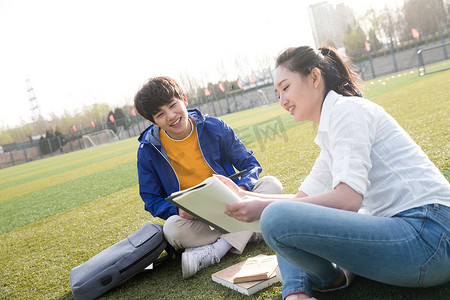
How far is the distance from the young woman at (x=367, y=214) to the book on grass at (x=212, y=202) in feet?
0.27

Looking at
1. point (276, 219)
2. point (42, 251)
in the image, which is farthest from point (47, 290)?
point (276, 219)

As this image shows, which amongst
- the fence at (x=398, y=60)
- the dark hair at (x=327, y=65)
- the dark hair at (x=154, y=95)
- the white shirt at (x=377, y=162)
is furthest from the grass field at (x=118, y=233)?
the fence at (x=398, y=60)

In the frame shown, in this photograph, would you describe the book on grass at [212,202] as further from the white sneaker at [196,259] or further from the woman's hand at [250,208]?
the white sneaker at [196,259]

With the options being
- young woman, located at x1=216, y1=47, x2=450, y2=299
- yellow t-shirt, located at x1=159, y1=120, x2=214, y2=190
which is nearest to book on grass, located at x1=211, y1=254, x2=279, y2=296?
young woman, located at x1=216, y1=47, x2=450, y2=299

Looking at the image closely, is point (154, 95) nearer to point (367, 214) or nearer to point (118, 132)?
point (367, 214)

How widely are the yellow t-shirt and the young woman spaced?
57.2 inches

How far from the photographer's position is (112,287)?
2762 mm

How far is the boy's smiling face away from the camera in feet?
9.45

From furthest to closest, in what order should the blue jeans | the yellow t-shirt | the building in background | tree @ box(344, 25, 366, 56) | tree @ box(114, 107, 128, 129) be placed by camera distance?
1. the building in background
2. tree @ box(114, 107, 128, 129)
3. tree @ box(344, 25, 366, 56)
4. the yellow t-shirt
5. the blue jeans

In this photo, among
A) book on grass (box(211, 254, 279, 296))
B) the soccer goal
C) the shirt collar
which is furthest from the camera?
the soccer goal

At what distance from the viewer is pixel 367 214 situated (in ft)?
4.98

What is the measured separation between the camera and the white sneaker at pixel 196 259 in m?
2.65

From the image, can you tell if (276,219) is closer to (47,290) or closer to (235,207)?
(235,207)

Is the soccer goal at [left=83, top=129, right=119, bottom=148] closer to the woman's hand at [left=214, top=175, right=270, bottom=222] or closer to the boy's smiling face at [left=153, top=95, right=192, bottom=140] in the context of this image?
the boy's smiling face at [left=153, top=95, right=192, bottom=140]
